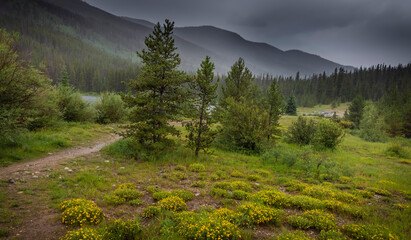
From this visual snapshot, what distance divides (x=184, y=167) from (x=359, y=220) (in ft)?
30.1

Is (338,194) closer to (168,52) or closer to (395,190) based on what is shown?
(395,190)

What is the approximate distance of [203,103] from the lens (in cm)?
1407

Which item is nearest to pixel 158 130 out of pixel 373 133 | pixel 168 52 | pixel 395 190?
pixel 168 52

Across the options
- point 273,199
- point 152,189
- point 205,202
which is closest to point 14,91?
point 152,189

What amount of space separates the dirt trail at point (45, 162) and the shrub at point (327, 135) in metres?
24.0

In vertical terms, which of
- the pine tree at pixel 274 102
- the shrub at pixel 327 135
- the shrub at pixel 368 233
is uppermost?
the pine tree at pixel 274 102

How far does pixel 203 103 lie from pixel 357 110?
58381 mm

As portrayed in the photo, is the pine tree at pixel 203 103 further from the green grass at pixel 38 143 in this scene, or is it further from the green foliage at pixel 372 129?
the green foliage at pixel 372 129

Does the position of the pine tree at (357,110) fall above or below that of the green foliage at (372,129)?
above

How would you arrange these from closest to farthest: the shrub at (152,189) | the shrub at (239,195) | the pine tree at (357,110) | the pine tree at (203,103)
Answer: the shrub at (239,195) < the shrub at (152,189) < the pine tree at (203,103) < the pine tree at (357,110)

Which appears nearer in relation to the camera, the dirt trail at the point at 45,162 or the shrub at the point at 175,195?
the shrub at the point at 175,195

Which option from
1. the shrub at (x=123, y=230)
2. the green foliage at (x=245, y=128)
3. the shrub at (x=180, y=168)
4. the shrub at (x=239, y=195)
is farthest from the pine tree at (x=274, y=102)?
the shrub at (x=123, y=230)

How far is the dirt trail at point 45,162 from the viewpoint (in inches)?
354

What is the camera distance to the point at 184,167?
494 inches
